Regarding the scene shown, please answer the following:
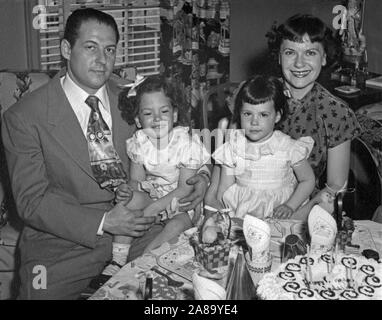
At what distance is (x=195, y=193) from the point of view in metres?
1.92

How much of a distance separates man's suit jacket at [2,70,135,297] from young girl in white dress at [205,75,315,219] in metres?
0.43

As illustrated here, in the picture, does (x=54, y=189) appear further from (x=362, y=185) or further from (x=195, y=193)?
(x=362, y=185)

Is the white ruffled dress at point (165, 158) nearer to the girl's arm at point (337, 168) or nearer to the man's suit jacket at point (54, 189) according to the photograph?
the man's suit jacket at point (54, 189)

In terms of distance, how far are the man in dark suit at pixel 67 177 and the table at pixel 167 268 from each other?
0.35 m

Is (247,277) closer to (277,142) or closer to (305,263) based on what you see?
(305,263)

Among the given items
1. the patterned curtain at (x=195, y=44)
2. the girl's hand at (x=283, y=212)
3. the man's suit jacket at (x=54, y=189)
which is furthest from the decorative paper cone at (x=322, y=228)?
the patterned curtain at (x=195, y=44)

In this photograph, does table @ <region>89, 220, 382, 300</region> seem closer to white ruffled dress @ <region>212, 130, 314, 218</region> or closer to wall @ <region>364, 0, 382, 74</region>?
white ruffled dress @ <region>212, 130, 314, 218</region>

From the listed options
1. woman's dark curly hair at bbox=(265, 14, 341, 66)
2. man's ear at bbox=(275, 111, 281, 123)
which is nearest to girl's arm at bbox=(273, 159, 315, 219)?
man's ear at bbox=(275, 111, 281, 123)

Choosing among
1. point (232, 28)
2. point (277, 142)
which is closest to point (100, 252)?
point (277, 142)

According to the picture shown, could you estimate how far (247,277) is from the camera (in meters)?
1.21

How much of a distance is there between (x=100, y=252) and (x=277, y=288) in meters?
0.79

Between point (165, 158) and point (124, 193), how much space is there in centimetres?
20

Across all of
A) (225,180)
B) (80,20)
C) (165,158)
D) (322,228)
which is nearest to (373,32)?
(225,180)

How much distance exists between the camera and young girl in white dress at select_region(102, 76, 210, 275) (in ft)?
6.07
